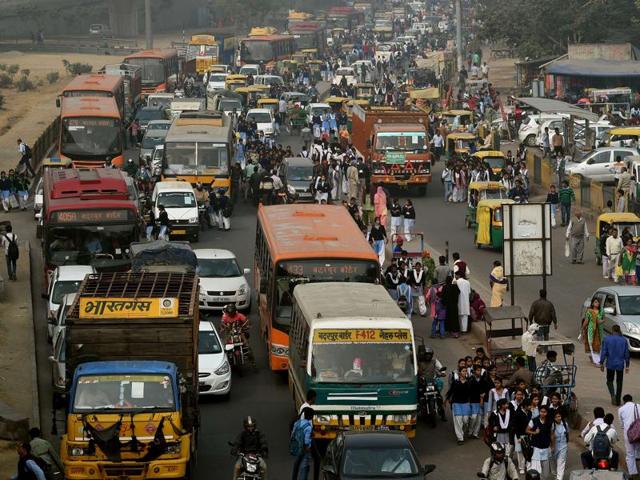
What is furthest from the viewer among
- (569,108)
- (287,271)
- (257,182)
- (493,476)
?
(569,108)

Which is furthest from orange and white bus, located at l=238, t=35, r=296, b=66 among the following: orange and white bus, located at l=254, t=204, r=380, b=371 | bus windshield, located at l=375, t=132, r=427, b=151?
orange and white bus, located at l=254, t=204, r=380, b=371

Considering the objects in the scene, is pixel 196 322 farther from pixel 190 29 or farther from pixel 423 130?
pixel 190 29

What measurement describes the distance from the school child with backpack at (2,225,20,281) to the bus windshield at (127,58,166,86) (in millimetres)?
47303

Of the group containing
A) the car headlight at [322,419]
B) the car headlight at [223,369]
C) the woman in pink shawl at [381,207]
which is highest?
the car headlight at [322,419]

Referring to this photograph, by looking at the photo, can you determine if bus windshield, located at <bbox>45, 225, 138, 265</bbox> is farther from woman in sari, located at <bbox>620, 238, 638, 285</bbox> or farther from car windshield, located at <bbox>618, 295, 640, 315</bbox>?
car windshield, located at <bbox>618, 295, 640, 315</bbox>

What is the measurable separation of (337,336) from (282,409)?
3164 mm

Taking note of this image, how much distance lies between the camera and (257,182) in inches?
1891

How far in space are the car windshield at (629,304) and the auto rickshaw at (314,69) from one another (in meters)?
70.5

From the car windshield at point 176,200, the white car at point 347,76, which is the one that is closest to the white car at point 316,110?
the white car at point 347,76

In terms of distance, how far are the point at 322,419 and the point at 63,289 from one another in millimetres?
9776

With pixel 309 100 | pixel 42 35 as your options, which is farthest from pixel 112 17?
pixel 309 100

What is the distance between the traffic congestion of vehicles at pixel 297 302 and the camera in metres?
19.7

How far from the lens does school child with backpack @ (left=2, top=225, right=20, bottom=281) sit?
3528 centimetres

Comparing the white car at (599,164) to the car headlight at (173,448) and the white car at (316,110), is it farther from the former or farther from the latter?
the car headlight at (173,448)
